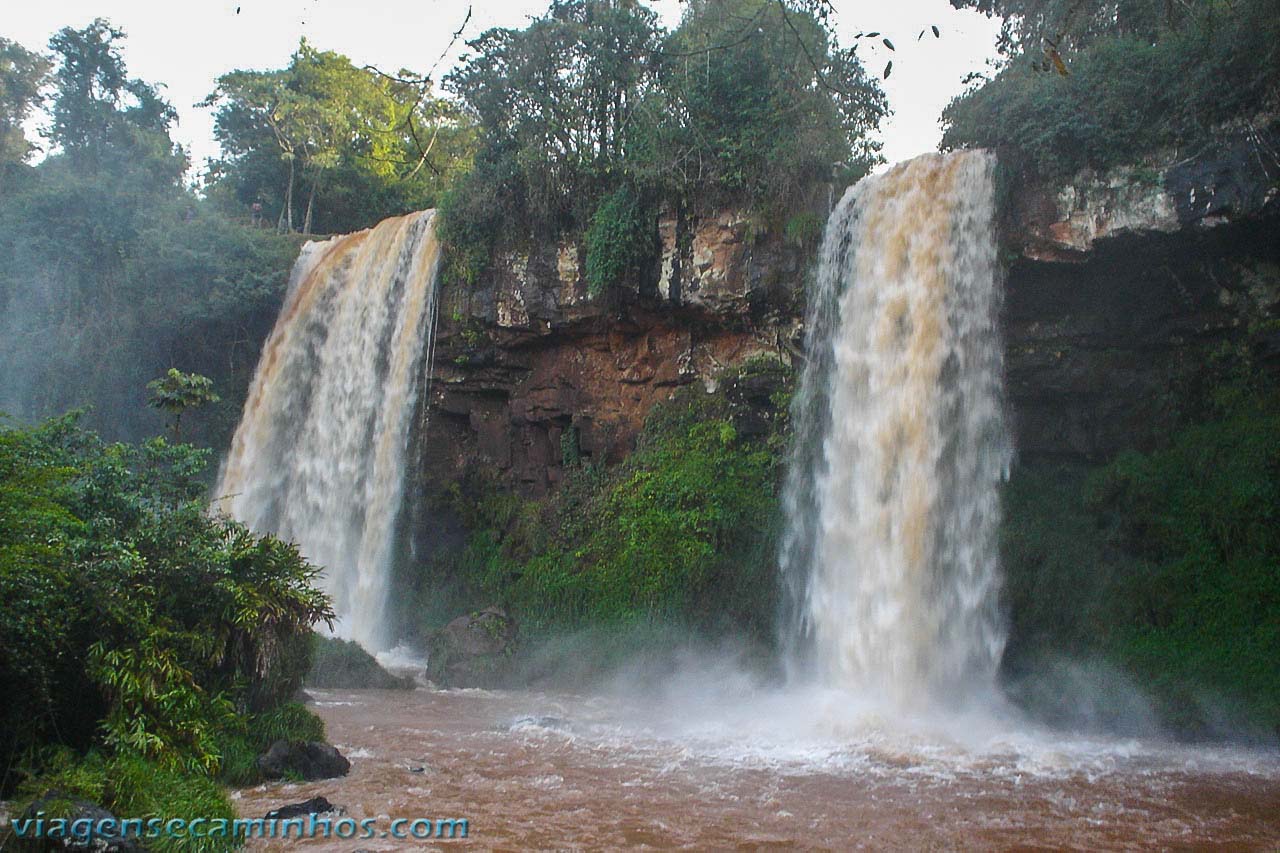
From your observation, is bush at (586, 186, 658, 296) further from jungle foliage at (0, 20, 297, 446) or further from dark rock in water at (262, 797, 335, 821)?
dark rock in water at (262, 797, 335, 821)

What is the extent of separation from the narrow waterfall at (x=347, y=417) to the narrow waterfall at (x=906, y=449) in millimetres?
7310

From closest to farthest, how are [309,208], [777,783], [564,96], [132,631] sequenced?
[132,631] → [777,783] → [564,96] → [309,208]

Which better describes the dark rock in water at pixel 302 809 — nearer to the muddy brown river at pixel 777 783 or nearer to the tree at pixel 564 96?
the muddy brown river at pixel 777 783

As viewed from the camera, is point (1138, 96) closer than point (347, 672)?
Yes

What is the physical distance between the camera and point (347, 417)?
59.9ft

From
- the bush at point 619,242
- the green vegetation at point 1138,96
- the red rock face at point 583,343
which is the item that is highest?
the green vegetation at point 1138,96

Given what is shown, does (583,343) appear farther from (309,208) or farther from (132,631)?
(309,208)

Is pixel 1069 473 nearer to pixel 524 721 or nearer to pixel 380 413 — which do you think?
pixel 524 721

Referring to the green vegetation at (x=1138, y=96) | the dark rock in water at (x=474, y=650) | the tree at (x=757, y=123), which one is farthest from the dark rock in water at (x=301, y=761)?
the green vegetation at (x=1138, y=96)

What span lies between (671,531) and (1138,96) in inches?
337

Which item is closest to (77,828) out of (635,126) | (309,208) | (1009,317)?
(1009,317)

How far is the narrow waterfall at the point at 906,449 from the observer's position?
12211mm

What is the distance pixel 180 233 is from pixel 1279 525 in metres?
21.7

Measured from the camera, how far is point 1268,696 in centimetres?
1076
